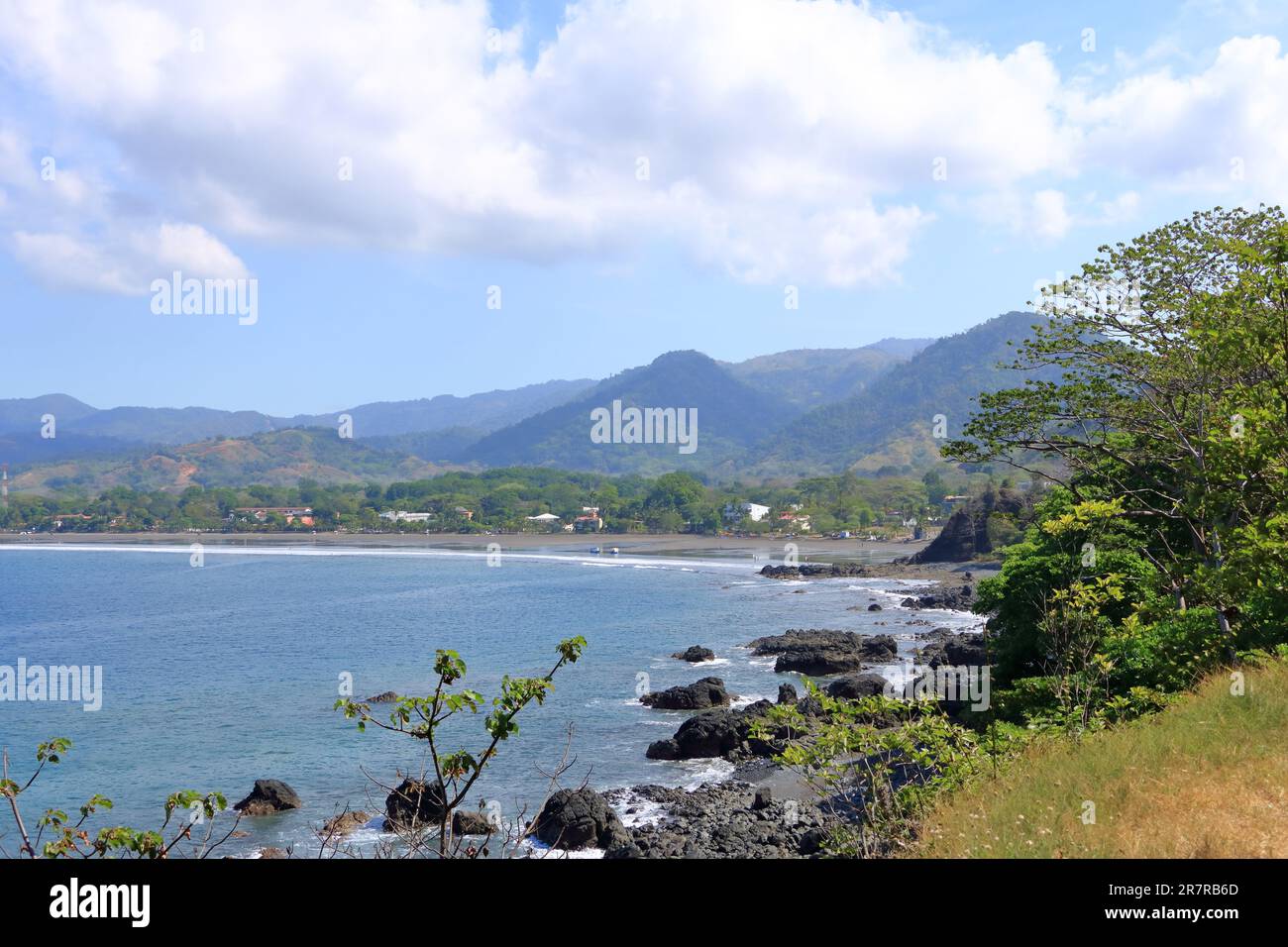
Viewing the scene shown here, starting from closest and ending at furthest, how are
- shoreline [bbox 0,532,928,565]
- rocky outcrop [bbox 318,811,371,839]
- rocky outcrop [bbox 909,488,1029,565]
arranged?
rocky outcrop [bbox 318,811,371,839]
rocky outcrop [bbox 909,488,1029,565]
shoreline [bbox 0,532,928,565]

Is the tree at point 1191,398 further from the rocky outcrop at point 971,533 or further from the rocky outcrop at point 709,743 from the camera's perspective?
the rocky outcrop at point 971,533

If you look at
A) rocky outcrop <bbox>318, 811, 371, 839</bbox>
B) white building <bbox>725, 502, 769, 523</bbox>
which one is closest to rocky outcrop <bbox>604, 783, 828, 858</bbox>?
rocky outcrop <bbox>318, 811, 371, 839</bbox>

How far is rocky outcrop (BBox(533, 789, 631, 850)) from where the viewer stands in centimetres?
2073

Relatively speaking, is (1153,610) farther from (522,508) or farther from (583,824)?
(522,508)

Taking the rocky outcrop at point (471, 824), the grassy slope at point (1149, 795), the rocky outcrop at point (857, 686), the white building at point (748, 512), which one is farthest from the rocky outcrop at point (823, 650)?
the white building at point (748, 512)

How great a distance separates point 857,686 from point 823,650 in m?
8.45

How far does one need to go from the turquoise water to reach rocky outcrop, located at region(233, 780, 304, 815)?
0.56 metres

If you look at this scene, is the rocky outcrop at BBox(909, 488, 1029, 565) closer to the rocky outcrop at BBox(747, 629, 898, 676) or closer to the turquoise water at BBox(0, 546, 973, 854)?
the turquoise water at BBox(0, 546, 973, 854)

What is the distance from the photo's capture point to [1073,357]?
697 inches

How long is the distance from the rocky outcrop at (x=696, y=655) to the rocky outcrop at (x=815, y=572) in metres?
41.8

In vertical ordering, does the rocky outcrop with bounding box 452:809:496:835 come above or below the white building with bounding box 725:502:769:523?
below

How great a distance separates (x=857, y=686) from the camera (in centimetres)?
3509

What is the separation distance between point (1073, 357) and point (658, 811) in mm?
13535

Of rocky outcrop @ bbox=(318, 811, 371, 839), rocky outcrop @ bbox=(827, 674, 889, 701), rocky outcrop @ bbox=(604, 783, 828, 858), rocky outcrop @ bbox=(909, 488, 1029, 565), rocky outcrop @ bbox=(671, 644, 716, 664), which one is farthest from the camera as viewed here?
rocky outcrop @ bbox=(909, 488, 1029, 565)
